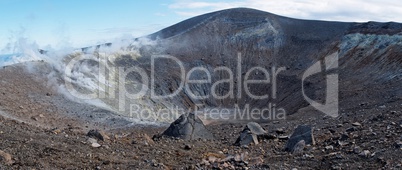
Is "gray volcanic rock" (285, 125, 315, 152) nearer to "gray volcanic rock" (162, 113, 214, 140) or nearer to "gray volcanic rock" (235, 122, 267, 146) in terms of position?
"gray volcanic rock" (235, 122, 267, 146)

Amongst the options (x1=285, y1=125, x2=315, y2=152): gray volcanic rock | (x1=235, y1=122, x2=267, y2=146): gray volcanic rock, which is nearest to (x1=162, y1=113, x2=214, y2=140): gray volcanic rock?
(x1=235, y1=122, x2=267, y2=146): gray volcanic rock

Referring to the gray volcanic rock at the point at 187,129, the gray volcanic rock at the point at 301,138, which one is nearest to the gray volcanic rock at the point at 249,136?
the gray volcanic rock at the point at 301,138

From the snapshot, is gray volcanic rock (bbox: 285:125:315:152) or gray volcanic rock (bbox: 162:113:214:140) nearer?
gray volcanic rock (bbox: 285:125:315:152)

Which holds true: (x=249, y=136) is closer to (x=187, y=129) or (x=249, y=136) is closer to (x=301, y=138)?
(x=301, y=138)

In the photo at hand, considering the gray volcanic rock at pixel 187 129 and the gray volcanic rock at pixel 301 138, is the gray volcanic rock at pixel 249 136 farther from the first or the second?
the gray volcanic rock at pixel 187 129

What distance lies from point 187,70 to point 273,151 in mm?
23900

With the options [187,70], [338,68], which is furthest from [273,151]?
[187,70]

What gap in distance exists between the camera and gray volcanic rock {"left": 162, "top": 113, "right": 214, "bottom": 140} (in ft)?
50.3

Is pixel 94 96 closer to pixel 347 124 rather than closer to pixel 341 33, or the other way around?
pixel 347 124

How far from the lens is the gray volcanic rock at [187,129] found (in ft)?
50.3

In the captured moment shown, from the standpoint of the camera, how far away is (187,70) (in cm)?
3650

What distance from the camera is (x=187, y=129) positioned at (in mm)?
15602

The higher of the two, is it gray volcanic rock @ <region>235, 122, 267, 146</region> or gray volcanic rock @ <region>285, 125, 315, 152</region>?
gray volcanic rock @ <region>285, 125, 315, 152</region>

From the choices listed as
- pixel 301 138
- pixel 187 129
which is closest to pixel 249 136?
pixel 301 138
